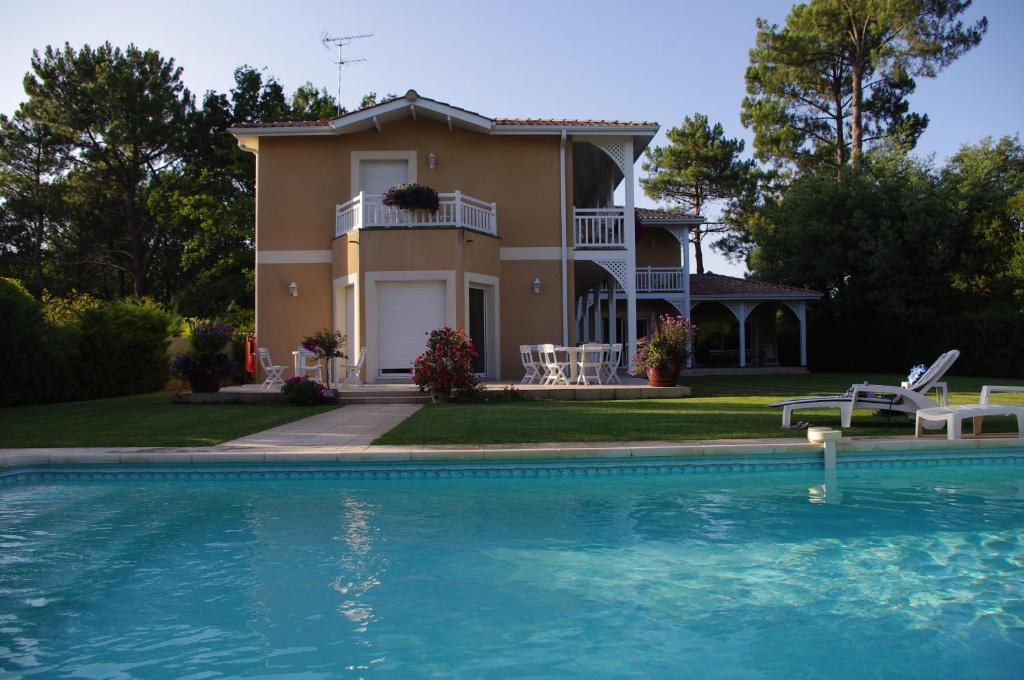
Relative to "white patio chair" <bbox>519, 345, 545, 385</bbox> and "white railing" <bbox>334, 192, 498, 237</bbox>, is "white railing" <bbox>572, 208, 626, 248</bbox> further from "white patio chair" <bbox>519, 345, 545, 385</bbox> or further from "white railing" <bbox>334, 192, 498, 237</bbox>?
"white patio chair" <bbox>519, 345, 545, 385</bbox>

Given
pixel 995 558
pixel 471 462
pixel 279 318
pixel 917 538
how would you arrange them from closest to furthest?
1. pixel 995 558
2. pixel 917 538
3. pixel 471 462
4. pixel 279 318

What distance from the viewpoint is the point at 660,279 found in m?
26.2

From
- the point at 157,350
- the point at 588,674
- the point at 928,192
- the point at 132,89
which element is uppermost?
the point at 132,89

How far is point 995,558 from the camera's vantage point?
4.89 meters

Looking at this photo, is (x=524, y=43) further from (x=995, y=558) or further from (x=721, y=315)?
(x=721, y=315)

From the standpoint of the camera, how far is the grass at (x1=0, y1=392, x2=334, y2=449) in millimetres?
8258

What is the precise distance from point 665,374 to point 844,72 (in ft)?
80.1

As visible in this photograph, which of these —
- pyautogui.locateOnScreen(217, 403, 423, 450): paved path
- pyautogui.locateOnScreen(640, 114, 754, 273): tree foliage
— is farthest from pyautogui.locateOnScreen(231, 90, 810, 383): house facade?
pyautogui.locateOnScreen(640, 114, 754, 273): tree foliage

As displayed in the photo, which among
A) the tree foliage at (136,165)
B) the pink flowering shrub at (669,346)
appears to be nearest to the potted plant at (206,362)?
the pink flowering shrub at (669,346)

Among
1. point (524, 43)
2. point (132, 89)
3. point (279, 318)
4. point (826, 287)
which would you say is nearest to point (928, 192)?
point (826, 287)

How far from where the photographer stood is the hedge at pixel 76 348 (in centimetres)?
1346

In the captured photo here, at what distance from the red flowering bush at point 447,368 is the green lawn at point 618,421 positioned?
0.44 meters

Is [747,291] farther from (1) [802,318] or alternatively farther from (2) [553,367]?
(2) [553,367]

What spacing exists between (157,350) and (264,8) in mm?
8722
